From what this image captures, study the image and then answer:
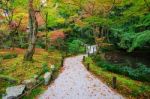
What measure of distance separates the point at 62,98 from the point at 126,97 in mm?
3484

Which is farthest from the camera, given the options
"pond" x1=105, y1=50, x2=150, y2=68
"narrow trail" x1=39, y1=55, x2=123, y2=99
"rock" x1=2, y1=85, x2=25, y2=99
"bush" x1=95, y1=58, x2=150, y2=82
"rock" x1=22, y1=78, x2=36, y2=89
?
"pond" x1=105, y1=50, x2=150, y2=68

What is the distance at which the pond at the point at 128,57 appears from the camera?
111ft

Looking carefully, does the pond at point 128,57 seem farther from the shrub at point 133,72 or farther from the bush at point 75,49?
the shrub at point 133,72

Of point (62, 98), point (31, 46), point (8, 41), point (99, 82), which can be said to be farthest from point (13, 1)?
point (62, 98)

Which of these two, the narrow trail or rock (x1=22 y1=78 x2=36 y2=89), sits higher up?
rock (x1=22 y1=78 x2=36 y2=89)

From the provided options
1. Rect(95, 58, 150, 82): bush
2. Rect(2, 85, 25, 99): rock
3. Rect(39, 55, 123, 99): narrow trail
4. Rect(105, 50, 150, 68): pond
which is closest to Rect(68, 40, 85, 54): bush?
Rect(105, 50, 150, 68): pond

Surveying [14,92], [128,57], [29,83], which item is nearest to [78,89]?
[29,83]

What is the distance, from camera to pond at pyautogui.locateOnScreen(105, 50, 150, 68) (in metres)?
33.9

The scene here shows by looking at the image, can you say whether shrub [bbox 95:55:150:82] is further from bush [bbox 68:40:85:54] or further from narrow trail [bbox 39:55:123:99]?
bush [bbox 68:40:85:54]

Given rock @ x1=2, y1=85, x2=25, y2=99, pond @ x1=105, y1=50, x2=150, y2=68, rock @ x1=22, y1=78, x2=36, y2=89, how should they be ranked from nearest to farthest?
1. rock @ x1=2, y1=85, x2=25, y2=99
2. rock @ x1=22, y1=78, x2=36, y2=89
3. pond @ x1=105, y1=50, x2=150, y2=68

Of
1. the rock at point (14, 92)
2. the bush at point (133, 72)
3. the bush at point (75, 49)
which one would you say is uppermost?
the bush at point (75, 49)

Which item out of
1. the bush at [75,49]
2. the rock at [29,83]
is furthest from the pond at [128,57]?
the rock at [29,83]

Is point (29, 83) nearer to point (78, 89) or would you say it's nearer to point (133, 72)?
point (78, 89)

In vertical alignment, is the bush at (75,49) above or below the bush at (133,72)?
above
